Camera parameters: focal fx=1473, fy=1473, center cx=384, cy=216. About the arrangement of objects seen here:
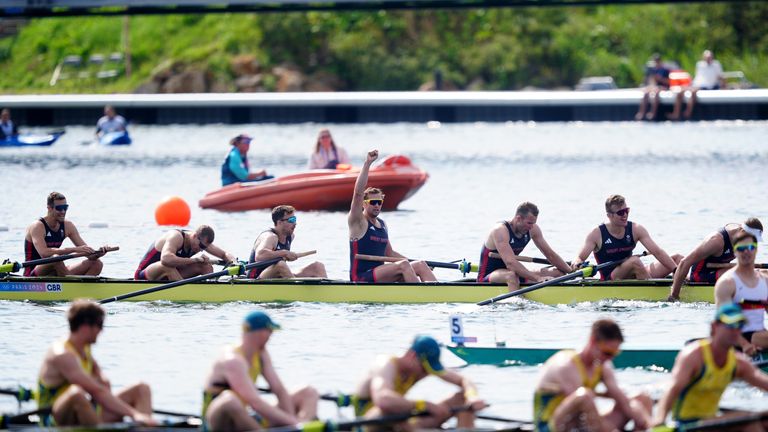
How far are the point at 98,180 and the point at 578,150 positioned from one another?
13.3 meters

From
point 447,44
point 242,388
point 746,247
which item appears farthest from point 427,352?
point 447,44

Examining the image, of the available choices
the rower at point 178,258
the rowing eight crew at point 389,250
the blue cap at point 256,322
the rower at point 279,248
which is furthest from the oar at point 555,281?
the blue cap at point 256,322

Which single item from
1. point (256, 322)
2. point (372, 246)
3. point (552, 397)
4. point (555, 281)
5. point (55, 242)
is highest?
point (55, 242)

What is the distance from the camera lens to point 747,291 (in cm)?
1302

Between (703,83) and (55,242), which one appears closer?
(55,242)

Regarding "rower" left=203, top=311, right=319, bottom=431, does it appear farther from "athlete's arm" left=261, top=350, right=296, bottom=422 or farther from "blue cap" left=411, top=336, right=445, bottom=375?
"blue cap" left=411, top=336, right=445, bottom=375

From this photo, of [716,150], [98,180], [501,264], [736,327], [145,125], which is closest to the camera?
[736,327]

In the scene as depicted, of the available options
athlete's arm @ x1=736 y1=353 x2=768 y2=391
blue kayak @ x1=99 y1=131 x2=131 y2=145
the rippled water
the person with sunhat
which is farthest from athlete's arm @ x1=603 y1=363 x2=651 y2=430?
blue kayak @ x1=99 y1=131 x2=131 y2=145

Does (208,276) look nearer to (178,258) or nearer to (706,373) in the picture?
(178,258)

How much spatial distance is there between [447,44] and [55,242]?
127ft

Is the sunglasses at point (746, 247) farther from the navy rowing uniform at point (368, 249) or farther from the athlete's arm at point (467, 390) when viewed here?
the navy rowing uniform at point (368, 249)

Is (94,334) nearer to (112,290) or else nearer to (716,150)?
(112,290)

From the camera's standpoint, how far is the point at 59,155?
42281mm

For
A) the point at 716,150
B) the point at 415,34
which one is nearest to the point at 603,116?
the point at 716,150
